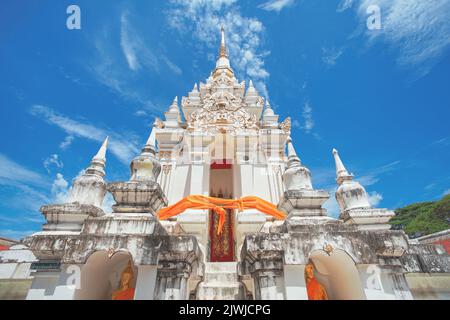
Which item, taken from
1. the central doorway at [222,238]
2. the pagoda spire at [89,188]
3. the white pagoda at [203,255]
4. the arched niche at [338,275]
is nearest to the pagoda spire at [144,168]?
the white pagoda at [203,255]

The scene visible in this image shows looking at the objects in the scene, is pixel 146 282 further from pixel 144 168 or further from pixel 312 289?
pixel 312 289

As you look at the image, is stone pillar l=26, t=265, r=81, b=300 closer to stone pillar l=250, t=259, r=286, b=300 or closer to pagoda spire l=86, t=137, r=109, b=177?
pagoda spire l=86, t=137, r=109, b=177

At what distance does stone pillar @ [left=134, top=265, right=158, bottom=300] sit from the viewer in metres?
3.56

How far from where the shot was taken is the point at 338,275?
4.64 metres

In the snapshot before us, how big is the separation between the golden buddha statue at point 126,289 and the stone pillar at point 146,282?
2.39ft

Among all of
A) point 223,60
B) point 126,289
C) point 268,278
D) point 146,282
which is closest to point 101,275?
point 126,289

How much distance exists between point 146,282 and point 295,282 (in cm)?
223

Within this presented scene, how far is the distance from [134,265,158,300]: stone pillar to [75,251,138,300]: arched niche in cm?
31

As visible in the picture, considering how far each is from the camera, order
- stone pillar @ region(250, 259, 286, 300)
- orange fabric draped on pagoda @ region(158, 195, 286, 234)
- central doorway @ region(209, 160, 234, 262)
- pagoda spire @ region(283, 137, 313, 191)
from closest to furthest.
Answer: stone pillar @ region(250, 259, 286, 300), pagoda spire @ region(283, 137, 313, 191), orange fabric draped on pagoda @ region(158, 195, 286, 234), central doorway @ region(209, 160, 234, 262)

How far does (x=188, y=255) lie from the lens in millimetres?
3766

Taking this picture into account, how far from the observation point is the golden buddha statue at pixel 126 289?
4137mm

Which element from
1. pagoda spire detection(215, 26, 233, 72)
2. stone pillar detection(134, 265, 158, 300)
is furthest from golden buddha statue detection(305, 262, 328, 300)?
pagoda spire detection(215, 26, 233, 72)
